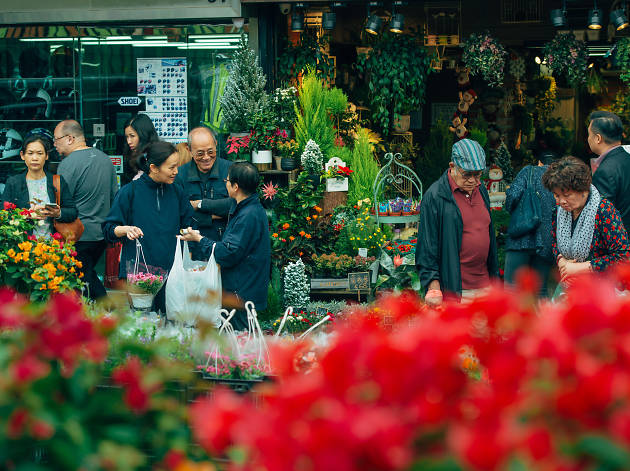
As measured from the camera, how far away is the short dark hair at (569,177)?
4012 mm

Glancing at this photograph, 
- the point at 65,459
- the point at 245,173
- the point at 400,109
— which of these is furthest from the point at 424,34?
the point at 65,459

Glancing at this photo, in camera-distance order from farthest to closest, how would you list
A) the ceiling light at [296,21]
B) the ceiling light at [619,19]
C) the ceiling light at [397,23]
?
the ceiling light at [296,21], the ceiling light at [397,23], the ceiling light at [619,19]

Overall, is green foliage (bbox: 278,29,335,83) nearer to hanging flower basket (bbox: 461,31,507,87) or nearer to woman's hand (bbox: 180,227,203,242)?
hanging flower basket (bbox: 461,31,507,87)

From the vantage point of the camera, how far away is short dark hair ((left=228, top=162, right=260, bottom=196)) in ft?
15.9

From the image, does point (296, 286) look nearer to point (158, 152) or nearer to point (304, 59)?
point (158, 152)

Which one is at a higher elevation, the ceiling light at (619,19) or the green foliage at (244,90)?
the ceiling light at (619,19)

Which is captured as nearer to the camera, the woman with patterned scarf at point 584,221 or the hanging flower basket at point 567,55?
the woman with patterned scarf at point 584,221

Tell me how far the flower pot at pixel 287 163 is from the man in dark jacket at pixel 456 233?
10.2 ft

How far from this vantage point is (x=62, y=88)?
8344mm

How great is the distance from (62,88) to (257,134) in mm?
2468

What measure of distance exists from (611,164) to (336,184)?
2906 millimetres

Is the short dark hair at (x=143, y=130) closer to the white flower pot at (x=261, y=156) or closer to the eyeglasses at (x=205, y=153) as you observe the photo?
the eyeglasses at (x=205, y=153)

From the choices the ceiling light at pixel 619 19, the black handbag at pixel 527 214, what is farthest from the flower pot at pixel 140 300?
the ceiling light at pixel 619 19

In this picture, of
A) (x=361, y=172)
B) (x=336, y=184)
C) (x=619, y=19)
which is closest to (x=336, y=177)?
(x=336, y=184)
